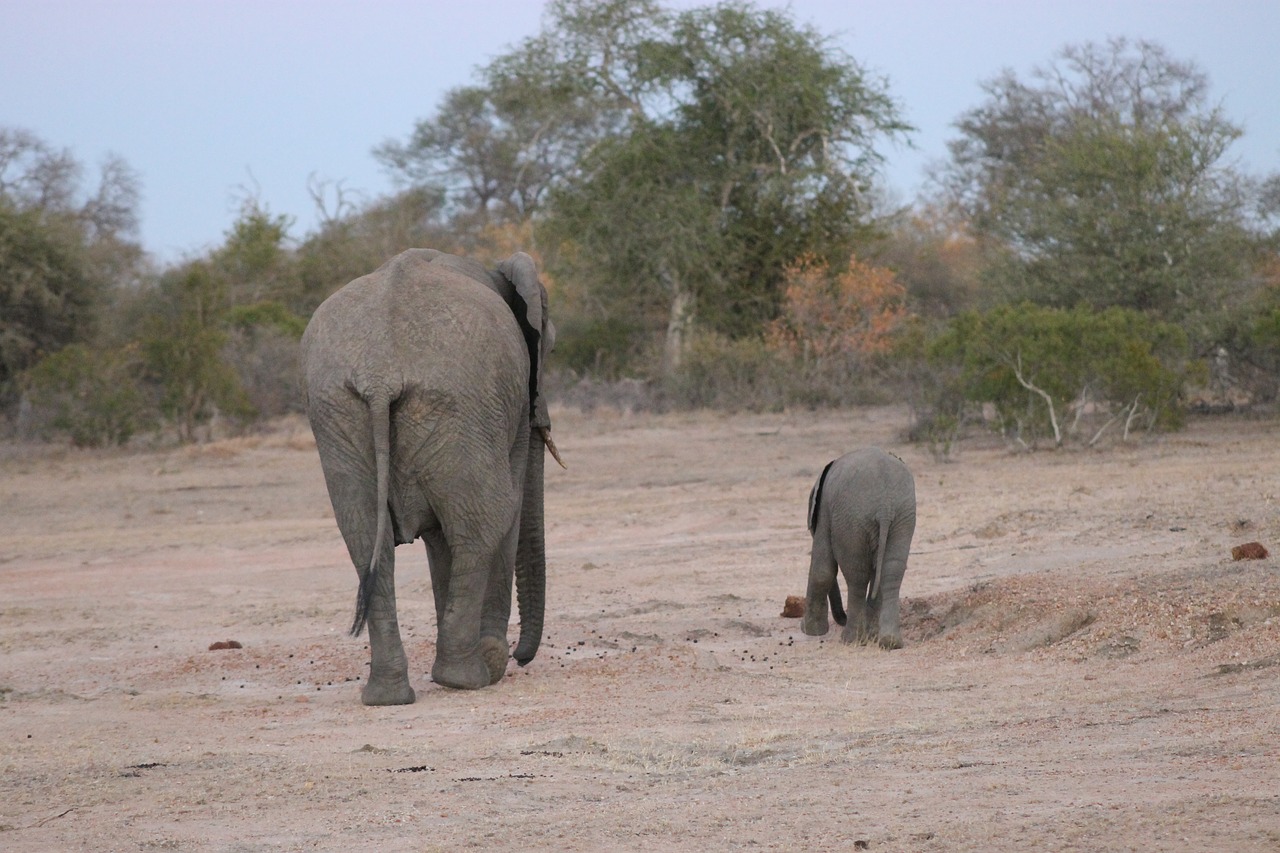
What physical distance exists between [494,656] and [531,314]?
61.3 inches

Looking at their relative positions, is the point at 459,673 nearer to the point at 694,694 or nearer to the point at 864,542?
the point at 694,694

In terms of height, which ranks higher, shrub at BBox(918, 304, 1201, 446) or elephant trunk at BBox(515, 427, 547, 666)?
shrub at BBox(918, 304, 1201, 446)

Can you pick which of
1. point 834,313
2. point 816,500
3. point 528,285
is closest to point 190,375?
point 834,313

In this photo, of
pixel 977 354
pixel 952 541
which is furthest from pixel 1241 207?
pixel 952 541

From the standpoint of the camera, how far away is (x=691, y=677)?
22.5 ft

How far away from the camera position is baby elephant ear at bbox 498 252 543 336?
723cm

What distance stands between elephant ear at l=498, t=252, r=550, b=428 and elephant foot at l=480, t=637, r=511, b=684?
1065 mm

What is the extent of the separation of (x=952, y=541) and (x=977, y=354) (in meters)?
7.11

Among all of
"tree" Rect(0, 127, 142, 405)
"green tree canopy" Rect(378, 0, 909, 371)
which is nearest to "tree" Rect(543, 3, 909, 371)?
"green tree canopy" Rect(378, 0, 909, 371)

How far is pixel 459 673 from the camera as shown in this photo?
6797 mm

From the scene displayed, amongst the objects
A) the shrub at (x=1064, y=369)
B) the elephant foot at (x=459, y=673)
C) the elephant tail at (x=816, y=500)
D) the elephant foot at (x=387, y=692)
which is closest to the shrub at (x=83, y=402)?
the shrub at (x=1064, y=369)

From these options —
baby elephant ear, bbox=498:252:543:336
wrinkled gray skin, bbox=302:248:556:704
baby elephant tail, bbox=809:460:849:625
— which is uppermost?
baby elephant ear, bbox=498:252:543:336

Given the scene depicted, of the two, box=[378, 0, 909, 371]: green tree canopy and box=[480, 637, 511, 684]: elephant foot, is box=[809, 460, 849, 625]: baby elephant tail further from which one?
box=[378, 0, 909, 371]: green tree canopy

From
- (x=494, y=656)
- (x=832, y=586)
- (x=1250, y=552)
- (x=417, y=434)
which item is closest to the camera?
(x=417, y=434)
